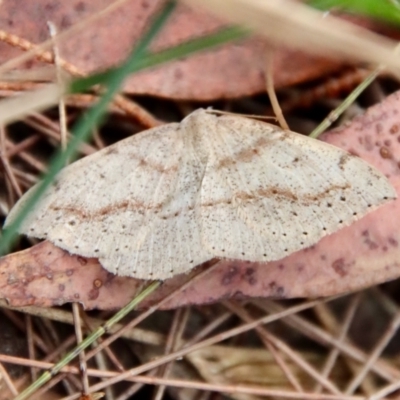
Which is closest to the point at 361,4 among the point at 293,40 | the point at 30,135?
the point at 293,40

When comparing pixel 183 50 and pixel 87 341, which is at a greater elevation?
pixel 183 50

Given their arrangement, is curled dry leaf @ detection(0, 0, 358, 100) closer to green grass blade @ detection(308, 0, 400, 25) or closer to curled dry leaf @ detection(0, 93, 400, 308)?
curled dry leaf @ detection(0, 93, 400, 308)

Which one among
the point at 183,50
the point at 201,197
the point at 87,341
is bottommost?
the point at 87,341

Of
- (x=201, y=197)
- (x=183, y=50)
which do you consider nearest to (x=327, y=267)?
(x=201, y=197)

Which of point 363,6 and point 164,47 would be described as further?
point 164,47

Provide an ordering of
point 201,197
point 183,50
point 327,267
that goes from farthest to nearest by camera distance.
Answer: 1. point 327,267
2. point 201,197
3. point 183,50

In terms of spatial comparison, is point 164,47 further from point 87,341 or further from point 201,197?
point 87,341

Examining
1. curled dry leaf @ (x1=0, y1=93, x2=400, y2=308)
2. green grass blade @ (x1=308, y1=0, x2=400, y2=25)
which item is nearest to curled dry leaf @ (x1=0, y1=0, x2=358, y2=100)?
curled dry leaf @ (x1=0, y1=93, x2=400, y2=308)
